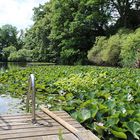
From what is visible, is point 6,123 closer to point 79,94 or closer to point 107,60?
point 79,94

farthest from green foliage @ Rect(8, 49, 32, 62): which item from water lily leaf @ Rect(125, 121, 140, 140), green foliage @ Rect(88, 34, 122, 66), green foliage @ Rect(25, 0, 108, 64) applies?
water lily leaf @ Rect(125, 121, 140, 140)

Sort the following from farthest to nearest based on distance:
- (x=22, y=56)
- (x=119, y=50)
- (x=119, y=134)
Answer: (x=22, y=56)
(x=119, y=50)
(x=119, y=134)

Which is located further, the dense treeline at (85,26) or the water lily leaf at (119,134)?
the dense treeline at (85,26)

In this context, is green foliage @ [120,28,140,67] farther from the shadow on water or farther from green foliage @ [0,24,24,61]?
green foliage @ [0,24,24,61]

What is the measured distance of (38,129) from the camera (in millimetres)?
4176

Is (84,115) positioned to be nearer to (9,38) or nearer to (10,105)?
(10,105)

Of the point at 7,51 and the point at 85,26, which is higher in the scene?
the point at 85,26

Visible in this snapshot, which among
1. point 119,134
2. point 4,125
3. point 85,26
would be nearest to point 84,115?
point 119,134

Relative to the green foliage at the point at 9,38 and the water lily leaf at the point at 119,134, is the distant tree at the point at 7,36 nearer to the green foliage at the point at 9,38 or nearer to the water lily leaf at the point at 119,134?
the green foliage at the point at 9,38

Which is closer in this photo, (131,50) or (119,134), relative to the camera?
(119,134)

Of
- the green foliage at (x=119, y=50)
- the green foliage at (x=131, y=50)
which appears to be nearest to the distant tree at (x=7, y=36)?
the green foliage at (x=119, y=50)

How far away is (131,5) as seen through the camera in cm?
3241

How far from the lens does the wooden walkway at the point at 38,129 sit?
385 centimetres

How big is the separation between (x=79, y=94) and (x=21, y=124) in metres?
1.89
